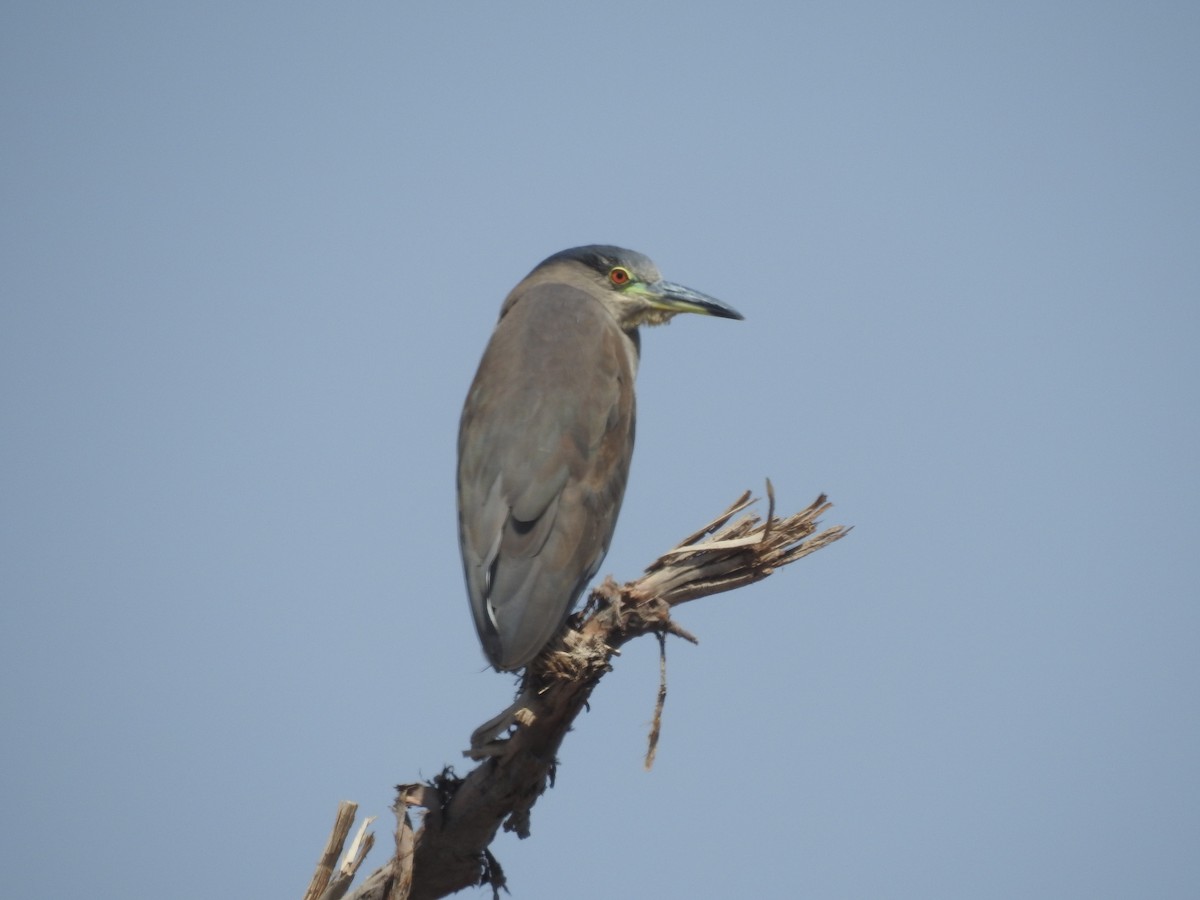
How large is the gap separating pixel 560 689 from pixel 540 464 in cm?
141

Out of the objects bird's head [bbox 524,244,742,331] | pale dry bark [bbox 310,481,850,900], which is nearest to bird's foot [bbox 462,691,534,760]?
pale dry bark [bbox 310,481,850,900]

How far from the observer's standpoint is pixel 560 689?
450 cm

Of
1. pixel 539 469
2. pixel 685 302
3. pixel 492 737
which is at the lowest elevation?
pixel 492 737

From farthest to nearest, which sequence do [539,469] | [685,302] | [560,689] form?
1. [685,302]
2. [539,469]
3. [560,689]

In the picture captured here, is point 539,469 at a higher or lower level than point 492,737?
higher

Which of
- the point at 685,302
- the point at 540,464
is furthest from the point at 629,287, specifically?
the point at 540,464

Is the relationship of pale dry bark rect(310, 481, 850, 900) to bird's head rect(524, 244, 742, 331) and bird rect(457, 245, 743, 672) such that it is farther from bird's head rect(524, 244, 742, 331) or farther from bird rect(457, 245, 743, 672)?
bird's head rect(524, 244, 742, 331)

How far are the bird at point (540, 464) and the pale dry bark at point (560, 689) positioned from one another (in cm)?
30

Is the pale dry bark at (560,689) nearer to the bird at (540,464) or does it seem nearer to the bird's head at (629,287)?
the bird at (540,464)

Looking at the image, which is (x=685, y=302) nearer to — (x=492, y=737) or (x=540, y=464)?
(x=540, y=464)

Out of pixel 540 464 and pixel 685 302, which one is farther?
pixel 685 302

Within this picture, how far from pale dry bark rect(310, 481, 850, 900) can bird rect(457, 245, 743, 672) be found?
301 millimetres

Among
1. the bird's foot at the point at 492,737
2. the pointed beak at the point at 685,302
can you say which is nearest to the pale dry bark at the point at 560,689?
the bird's foot at the point at 492,737

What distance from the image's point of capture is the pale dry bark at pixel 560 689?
453cm
